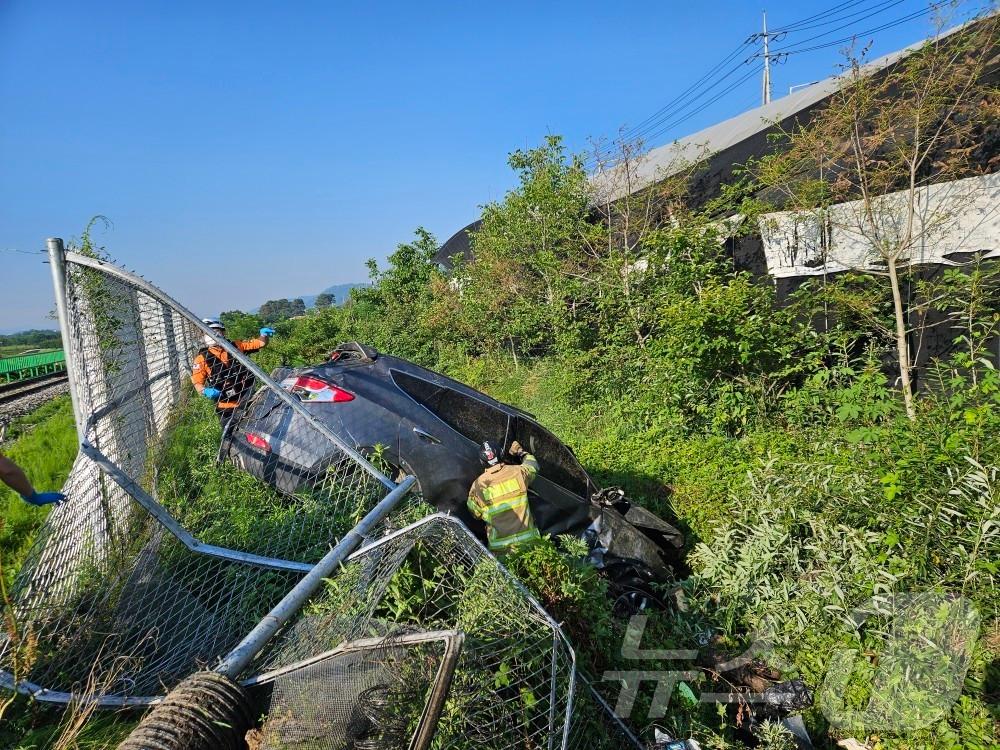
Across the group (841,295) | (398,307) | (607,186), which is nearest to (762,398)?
(841,295)

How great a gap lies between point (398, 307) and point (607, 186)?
919cm

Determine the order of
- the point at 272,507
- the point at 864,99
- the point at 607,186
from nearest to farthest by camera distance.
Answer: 1. the point at 272,507
2. the point at 864,99
3. the point at 607,186

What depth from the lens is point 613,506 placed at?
512cm

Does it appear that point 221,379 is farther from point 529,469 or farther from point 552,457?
point 552,457

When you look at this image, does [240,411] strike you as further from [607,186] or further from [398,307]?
[398,307]

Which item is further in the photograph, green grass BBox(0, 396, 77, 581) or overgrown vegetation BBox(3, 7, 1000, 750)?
green grass BBox(0, 396, 77, 581)

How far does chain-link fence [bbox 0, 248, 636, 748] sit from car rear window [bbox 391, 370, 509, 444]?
0.95m

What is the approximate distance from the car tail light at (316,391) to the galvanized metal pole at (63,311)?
5.21ft

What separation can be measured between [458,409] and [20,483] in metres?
2.82

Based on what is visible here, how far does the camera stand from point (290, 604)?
237cm

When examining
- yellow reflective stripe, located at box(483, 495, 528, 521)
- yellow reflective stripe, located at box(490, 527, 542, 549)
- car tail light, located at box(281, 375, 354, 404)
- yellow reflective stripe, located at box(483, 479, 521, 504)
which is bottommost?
yellow reflective stripe, located at box(490, 527, 542, 549)

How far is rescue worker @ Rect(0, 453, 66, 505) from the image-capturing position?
2.96 m

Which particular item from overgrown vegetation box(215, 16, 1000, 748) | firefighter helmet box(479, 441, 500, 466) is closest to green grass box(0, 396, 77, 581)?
firefighter helmet box(479, 441, 500, 466)

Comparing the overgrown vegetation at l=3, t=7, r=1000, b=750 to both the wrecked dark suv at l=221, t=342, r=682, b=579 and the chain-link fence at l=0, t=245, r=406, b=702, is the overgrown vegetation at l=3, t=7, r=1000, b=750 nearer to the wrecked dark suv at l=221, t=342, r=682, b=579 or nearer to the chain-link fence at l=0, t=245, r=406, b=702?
the chain-link fence at l=0, t=245, r=406, b=702
